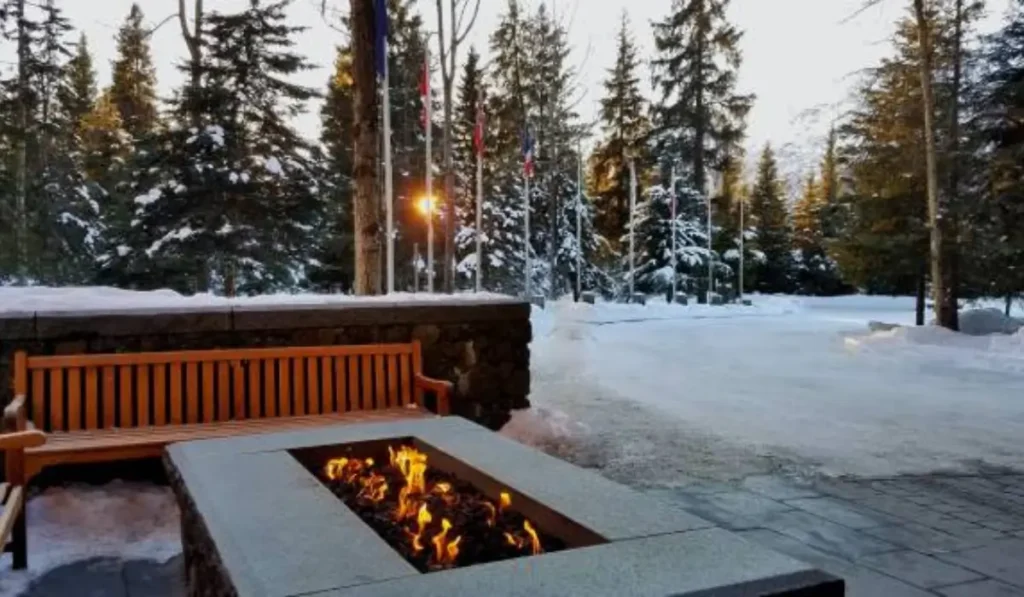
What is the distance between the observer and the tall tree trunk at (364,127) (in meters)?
8.36

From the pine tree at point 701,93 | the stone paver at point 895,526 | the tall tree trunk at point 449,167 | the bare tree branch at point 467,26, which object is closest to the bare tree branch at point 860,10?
the bare tree branch at point 467,26

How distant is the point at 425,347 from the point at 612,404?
8.72ft

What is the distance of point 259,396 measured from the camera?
502 centimetres

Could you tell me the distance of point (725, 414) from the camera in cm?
735

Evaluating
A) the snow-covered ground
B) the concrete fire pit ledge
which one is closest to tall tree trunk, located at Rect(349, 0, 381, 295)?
the snow-covered ground

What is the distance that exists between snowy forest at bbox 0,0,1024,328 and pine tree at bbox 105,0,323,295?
5 cm

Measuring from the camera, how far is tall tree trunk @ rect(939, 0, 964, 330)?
15531mm

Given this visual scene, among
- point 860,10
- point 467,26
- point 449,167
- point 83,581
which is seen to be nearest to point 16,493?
point 83,581

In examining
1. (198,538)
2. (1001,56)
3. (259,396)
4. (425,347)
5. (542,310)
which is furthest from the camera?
(542,310)

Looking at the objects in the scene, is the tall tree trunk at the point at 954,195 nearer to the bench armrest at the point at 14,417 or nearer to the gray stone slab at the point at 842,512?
the gray stone slab at the point at 842,512

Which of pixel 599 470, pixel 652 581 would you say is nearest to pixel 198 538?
pixel 652 581

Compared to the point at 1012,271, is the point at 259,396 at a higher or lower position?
lower

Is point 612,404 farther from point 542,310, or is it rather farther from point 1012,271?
point 542,310

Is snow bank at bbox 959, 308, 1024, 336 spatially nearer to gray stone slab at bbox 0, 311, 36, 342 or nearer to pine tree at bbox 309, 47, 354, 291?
pine tree at bbox 309, 47, 354, 291
